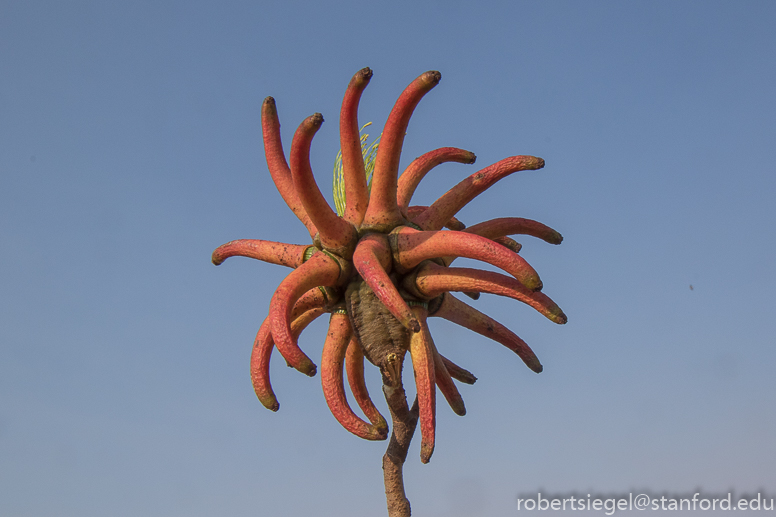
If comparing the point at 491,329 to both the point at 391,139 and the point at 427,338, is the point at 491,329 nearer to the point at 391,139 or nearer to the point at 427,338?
the point at 427,338

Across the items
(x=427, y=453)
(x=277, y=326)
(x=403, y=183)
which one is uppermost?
(x=403, y=183)

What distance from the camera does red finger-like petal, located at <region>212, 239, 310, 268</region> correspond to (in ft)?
28.1

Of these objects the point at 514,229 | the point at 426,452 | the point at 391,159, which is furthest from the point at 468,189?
the point at 426,452

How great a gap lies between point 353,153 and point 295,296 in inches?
63.3

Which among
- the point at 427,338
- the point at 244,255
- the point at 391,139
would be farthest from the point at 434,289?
the point at 244,255

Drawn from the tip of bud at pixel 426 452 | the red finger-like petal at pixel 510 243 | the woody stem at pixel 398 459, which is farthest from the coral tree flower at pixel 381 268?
the woody stem at pixel 398 459

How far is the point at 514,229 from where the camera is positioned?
8781 millimetres

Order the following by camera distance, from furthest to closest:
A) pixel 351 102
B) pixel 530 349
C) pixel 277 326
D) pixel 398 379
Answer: pixel 530 349 → pixel 398 379 → pixel 351 102 → pixel 277 326

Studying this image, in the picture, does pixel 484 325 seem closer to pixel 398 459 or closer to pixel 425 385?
pixel 425 385

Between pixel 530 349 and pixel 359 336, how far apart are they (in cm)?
205

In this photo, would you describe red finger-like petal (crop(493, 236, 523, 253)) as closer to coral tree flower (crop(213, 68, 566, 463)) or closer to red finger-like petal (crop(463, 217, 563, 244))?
coral tree flower (crop(213, 68, 566, 463))

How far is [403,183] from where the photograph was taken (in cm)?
888

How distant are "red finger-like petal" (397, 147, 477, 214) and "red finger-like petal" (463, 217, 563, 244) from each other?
2.60ft

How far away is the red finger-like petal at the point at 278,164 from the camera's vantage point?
8625mm
